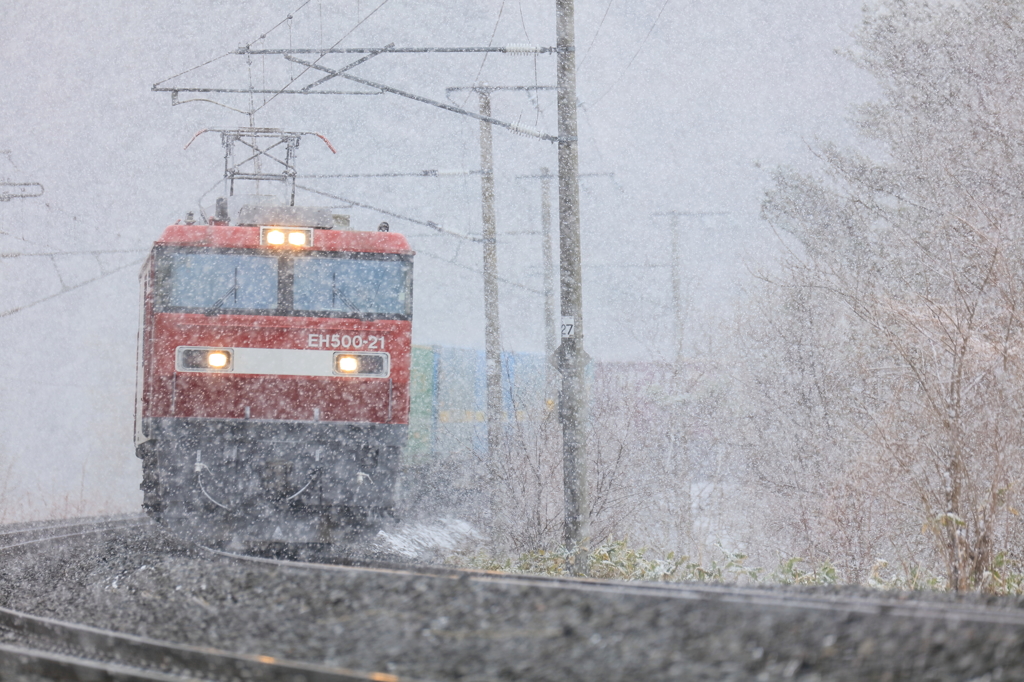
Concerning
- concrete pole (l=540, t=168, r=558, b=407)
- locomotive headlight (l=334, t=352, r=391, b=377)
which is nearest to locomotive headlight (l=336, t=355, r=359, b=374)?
locomotive headlight (l=334, t=352, r=391, b=377)

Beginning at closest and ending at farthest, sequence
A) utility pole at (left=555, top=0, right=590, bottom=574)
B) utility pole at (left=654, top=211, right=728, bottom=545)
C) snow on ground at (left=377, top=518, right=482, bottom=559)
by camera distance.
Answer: utility pole at (left=555, top=0, right=590, bottom=574) → snow on ground at (left=377, top=518, right=482, bottom=559) → utility pole at (left=654, top=211, right=728, bottom=545)

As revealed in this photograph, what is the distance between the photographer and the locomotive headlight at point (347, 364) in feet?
28.6

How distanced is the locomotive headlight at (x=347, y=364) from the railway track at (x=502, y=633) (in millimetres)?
2429

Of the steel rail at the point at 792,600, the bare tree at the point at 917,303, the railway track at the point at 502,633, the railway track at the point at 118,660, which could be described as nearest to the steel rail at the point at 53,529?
the railway track at the point at 502,633

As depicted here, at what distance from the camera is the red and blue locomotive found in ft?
27.9

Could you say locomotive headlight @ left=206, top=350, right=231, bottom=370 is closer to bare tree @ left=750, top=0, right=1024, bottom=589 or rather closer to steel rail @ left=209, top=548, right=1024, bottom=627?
steel rail @ left=209, top=548, right=1024, bottom=627

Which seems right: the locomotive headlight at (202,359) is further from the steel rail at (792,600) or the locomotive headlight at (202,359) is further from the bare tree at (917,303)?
the bare tree at (917,303)

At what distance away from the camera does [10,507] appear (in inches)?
1071

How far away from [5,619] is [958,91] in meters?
14.1

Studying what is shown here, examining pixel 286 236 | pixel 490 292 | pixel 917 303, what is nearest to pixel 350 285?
pixel 286 236

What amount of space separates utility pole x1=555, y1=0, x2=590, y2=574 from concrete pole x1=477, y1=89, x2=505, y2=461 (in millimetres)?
2527

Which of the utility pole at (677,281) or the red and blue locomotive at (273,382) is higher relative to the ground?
the utility pole at (677,281)

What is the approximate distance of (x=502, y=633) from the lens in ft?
14.8

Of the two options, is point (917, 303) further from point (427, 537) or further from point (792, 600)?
point (427, 537)
